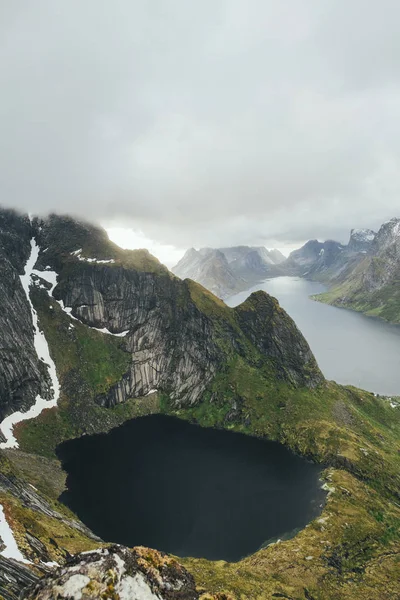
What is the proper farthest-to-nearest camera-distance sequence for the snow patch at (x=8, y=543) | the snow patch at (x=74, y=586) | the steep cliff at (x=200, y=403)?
the steep cliff at (x=200, y=403), the snow patch at (x=8, y=543), the snow patch at (x=74, y=586)

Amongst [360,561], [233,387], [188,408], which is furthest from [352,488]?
[188,408]

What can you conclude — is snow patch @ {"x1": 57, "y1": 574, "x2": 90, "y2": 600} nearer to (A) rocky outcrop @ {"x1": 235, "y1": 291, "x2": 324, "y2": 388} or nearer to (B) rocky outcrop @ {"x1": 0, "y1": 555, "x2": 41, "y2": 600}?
(B) rocky outcrop @ {"x1": 0, "y1": 555, "x2": 41, "y2": 600}

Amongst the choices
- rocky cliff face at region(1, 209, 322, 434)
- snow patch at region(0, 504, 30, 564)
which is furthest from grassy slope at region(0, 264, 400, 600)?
snow patch at region(0, 504, 30, 564)

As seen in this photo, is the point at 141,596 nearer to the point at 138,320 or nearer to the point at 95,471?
the point at 95,471

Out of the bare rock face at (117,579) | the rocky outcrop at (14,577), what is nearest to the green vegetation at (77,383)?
the rocky outcrop at (14,577)

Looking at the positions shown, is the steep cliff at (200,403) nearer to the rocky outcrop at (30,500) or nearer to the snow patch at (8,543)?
the snow patch at (8,543)
